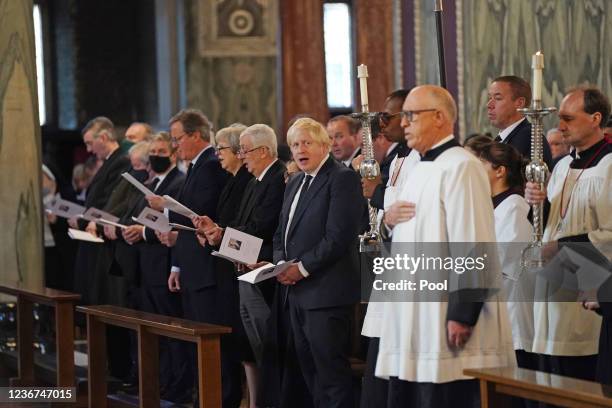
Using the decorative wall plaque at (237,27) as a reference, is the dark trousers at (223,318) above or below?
below

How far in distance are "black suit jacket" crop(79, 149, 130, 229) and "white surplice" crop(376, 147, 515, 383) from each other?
5.35m

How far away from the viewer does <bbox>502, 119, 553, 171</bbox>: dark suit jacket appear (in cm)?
668

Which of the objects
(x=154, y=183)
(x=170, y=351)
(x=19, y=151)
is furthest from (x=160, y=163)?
(x=19, y=151)

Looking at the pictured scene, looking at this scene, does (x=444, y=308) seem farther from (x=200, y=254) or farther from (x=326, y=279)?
(x=200, y=254)

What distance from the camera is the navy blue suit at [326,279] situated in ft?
21.8

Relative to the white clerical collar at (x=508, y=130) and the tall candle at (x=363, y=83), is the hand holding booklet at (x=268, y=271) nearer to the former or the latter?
the tall candle at (x=363, y=83)

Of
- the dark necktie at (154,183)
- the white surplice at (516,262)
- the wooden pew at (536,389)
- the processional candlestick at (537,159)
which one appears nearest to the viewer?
the wooden pew at (536,389)

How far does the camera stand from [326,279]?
670 centimetres

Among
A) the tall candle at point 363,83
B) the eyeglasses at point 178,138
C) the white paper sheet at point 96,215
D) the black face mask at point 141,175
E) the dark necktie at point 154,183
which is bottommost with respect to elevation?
the white paper sheet at point 96,215

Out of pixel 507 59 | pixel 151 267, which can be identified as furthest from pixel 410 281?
pixel 507 59

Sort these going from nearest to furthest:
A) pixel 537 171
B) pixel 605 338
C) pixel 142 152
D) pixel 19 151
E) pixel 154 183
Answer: pixel 537 171
pixel 605 338
pixel 154 183
pixel 142 152
pixel 19 151

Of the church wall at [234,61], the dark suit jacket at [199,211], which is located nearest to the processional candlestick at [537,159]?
the dark suit jacket at [199,211]

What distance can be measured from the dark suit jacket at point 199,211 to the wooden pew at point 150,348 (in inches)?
18.1

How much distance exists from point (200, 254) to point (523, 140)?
7.68 ft
